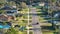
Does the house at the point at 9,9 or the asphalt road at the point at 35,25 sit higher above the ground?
the house at the point at 9,9

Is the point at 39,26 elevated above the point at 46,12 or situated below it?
below

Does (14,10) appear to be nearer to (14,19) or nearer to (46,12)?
(14,19)

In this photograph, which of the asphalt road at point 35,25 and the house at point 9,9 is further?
the house at point 9,9

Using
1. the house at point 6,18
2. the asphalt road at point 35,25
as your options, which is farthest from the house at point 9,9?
the asphalt road at point 35,25

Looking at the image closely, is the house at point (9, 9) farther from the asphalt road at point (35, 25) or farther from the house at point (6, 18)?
the asphalt road at point (35, 25)

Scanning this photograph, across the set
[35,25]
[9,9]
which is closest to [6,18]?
[9,9]

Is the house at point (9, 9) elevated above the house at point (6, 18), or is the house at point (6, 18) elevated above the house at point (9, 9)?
the house at point (9, 9)

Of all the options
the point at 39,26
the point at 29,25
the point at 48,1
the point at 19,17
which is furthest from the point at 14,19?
the point at 48,1

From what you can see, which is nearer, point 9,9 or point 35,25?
point 35,25

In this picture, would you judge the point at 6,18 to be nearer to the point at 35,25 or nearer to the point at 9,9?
the point at 9,9

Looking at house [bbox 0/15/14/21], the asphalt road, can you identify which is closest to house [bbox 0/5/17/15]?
house [bbox 0/15/14/21]

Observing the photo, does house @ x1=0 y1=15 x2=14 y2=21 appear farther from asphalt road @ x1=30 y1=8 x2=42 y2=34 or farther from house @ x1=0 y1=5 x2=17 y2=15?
asphalt road @ x1=30 y1=8 x2=42 y2=34
